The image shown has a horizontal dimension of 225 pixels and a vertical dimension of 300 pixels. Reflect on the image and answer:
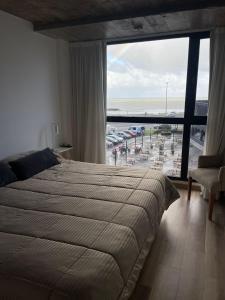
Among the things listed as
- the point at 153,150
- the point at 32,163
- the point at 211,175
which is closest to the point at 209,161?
the point at 211,175

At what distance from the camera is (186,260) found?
2.25 meters

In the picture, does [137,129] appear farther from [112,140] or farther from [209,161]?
[209,161]

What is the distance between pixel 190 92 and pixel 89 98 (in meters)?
1.68

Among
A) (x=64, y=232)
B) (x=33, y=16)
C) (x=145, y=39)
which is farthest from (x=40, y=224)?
(x=145, y=39)

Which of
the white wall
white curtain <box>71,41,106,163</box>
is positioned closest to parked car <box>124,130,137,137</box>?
white curtain <box>71,41,106,163</box>

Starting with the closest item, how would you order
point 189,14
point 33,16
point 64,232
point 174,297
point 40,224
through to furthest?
point 64,232 → point 40,224 → point 174,297 → point 189,14 → point 33,16

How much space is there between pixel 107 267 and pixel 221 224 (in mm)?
2081

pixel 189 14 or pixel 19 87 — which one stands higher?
pixel 189 14

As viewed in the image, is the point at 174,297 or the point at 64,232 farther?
the point at 174,297

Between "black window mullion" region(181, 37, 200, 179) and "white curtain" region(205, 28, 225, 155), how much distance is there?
0.30 meters

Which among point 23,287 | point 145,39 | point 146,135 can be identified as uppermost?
point 145,39

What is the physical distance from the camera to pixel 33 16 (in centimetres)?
312

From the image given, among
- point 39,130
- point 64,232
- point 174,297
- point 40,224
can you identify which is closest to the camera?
point 64,232

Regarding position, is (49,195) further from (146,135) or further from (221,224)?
(146,135)
